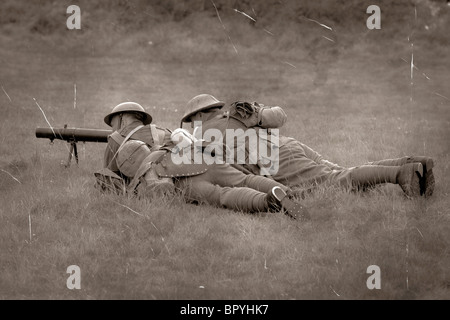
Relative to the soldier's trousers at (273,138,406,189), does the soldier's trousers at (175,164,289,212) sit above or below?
below

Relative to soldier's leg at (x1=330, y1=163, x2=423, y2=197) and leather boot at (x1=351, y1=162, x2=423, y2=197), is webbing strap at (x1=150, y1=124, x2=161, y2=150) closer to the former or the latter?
soldier's leg at (x1=330, y1=163, x2=423, y2=197)

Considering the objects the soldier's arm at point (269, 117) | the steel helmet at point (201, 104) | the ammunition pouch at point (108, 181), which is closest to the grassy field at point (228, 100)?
the ammunition pouch at point (108, 181)

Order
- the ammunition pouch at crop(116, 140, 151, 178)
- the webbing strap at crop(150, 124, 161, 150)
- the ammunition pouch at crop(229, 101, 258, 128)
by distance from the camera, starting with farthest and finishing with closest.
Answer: the webbing strap at crop(150, 124, 161, 150), the ammunition pouch at crop(116, 140, 151, 178), the ammunition pouch at crop(229, 101, 258, 128)

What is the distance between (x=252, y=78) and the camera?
1789 cm

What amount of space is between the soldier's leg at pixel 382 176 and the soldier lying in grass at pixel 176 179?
3.16 feet

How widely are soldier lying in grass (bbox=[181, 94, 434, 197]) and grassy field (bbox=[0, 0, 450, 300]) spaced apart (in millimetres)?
231

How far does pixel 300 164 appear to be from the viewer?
7824mm

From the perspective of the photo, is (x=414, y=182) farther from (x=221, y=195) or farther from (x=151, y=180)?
(x=151, y=180)

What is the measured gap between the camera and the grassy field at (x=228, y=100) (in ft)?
17.6

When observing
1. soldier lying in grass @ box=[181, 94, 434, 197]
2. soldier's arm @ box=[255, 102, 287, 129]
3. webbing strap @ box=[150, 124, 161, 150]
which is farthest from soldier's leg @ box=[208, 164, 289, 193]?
webbing strap @ box=[150, 124, 161, 150]

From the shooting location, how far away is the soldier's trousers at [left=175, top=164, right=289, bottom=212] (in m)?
6.85

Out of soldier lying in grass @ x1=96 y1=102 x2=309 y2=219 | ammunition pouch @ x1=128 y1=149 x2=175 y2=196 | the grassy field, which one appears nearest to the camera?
the grassy field

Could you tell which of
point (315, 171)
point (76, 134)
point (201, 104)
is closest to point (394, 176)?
point (315, 171)

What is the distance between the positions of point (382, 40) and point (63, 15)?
1053cm
